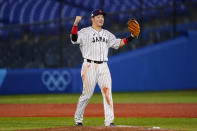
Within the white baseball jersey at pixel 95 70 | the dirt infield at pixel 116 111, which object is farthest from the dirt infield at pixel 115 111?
the white baseball jersey at pixel 95 70

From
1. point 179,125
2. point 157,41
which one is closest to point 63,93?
point 157,41

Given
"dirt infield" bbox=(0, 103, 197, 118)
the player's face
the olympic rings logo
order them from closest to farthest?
the player's face
"dirt infield" bbox=(0, 103, 197, 118)
the olympic rings logo

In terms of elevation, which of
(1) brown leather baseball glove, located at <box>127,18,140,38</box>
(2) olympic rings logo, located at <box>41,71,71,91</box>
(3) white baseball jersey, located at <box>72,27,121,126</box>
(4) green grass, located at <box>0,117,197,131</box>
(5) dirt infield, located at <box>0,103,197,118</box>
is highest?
(1) brown leather baseball glove, located at <box>127,18,140,38</box>

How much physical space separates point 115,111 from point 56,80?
7.72 m

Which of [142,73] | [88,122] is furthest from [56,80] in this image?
[88,122]

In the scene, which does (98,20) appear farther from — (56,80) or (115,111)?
(56,80)

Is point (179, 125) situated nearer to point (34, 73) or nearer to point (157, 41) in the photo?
point (34, 73)

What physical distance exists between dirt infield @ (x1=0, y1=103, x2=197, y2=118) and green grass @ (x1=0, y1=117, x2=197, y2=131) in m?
0.92

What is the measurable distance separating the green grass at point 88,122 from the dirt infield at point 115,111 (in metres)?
0.92

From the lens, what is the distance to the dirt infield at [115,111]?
12.7 metres

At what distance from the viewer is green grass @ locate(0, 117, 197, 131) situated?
10000 millimetres

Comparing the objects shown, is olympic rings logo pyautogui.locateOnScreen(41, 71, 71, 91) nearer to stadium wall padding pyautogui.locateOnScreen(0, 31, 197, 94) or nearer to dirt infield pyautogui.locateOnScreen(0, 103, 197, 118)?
stadium wall padding pyautogui.locateOnScreen(0, 31, 197, 94)

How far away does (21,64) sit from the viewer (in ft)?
69.5

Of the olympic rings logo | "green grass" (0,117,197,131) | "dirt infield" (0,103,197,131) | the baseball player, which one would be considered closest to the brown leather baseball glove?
the baseball player
